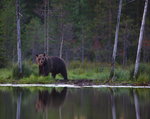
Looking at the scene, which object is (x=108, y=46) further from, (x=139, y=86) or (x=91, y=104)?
(x=91, y=104)

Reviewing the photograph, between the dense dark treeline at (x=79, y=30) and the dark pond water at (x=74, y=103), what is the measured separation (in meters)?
18.8

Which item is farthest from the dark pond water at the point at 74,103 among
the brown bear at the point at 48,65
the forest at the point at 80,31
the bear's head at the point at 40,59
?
the forest at the point at 80,31

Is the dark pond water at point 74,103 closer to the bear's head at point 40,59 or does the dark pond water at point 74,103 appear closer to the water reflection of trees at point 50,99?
the water reflection of trees at point 50,99

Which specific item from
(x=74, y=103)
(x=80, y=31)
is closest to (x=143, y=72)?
(x=74, y=103)

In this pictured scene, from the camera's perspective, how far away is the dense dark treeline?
4184cm

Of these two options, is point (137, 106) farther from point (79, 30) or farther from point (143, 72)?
point (79, 30)

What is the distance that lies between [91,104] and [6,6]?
27.1 metres

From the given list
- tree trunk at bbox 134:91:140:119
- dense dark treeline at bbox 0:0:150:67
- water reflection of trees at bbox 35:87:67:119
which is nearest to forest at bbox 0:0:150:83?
dense dark treeline at bbox 0:0:150:67

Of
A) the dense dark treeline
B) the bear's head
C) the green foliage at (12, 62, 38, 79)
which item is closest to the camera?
the bear's head

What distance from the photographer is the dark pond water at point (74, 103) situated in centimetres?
1443

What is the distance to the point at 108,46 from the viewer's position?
45.6m

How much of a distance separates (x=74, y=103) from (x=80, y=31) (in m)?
31.2

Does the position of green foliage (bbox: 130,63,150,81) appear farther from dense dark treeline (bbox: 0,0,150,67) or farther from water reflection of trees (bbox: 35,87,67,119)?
dense dark treeline (bbox: 0,0,150,67)

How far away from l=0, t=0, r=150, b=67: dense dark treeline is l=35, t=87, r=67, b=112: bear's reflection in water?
1932cm
